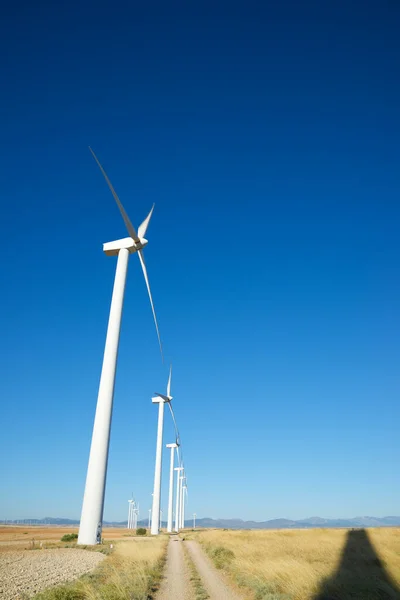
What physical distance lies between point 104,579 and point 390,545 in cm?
3431

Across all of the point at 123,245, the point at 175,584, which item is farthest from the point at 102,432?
the point at 123,245

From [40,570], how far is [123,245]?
24867mm

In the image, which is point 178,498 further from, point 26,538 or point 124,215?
point 124,215

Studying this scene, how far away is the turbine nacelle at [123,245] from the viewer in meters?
36.9

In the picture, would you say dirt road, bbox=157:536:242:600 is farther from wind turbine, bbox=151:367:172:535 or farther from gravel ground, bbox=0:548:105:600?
wind turbine, bbox=151:367:172:535

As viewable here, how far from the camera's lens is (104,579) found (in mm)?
16016

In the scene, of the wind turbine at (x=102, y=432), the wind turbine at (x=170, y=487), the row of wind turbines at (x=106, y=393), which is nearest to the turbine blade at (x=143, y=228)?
the row of wind turbines at (x=106, y=393)

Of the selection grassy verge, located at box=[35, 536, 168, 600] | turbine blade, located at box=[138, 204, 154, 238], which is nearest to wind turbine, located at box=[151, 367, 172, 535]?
turbine blade, located at box=[138, 204, 154, 238]

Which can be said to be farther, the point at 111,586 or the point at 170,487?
the point at 170,487

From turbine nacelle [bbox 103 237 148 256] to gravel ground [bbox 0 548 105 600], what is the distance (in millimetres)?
22813

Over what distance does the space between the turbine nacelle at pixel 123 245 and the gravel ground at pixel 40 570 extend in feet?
74.8

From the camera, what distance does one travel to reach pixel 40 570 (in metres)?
18.1

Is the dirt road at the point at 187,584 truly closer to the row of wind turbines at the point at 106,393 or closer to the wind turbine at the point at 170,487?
the row of wind turbines at the point at 106,393

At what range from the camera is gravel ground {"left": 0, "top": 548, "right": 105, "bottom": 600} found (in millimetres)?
13750
